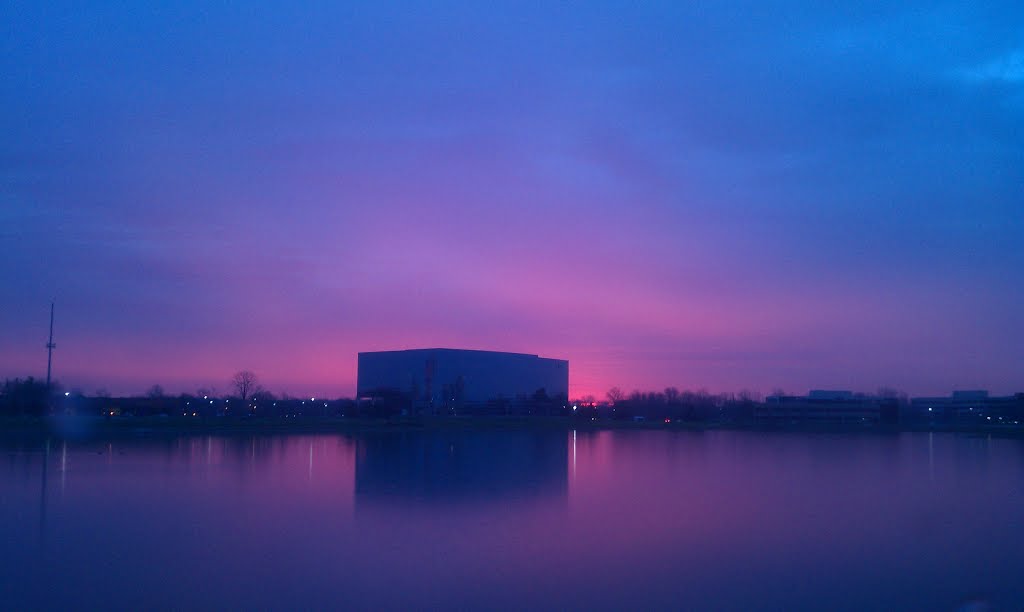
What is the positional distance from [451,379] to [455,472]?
5299cm

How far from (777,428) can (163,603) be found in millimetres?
62104

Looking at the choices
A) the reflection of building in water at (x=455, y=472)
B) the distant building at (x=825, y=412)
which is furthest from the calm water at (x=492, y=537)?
the distant building at (x=825, y=412)

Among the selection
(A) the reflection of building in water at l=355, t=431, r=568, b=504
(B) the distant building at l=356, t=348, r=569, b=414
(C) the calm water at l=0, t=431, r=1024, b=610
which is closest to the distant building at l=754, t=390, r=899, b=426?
(B) the distant building at l=356, t=348, r=569, b=414

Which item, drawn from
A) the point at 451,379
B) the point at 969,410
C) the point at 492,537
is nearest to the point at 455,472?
the point at 492,537

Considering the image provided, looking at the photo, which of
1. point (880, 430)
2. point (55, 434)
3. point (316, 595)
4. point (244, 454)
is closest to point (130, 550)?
point (316, 595)

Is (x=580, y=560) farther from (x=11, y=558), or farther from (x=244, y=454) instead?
(x=244, y=454)

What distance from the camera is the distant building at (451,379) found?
7025 cm

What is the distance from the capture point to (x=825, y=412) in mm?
75062

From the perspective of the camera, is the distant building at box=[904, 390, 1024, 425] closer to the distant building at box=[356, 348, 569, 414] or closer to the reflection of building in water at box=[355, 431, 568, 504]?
the distant building at box=[356, 348, 569, 414]

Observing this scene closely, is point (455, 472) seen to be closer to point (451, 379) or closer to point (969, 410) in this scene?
point (451, 379)

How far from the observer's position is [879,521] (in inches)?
516

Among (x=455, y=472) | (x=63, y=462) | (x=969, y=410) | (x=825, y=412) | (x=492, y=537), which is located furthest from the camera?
(x=969, y=410)

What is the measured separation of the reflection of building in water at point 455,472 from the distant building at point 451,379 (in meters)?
39.5

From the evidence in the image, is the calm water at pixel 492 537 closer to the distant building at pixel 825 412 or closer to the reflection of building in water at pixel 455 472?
the reflection of building in water at pixel 455 472
